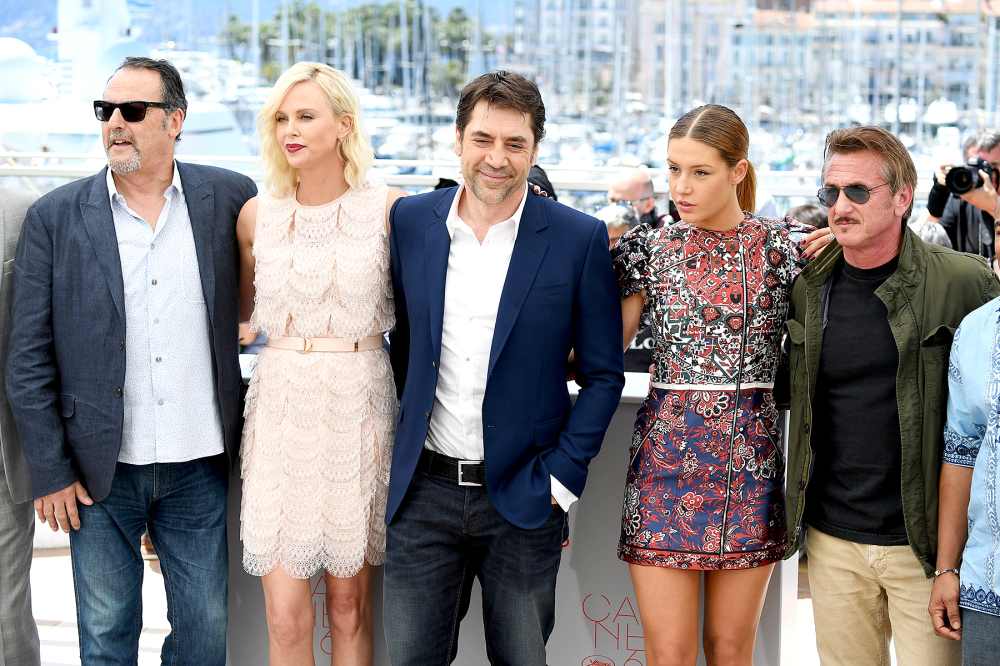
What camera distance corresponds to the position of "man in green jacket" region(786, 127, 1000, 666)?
206 cm

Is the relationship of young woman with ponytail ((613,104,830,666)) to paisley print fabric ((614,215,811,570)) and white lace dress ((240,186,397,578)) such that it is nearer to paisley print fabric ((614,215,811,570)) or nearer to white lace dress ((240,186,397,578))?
paisley print fabric ((614,215,811,570))

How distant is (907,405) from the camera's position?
2.05m

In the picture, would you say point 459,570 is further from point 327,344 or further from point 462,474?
point 327,344

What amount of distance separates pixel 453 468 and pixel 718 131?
84 centimetres

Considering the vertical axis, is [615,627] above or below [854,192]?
below

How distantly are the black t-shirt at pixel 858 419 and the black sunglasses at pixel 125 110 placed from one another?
4.97 ft

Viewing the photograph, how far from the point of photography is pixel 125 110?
7.96ft

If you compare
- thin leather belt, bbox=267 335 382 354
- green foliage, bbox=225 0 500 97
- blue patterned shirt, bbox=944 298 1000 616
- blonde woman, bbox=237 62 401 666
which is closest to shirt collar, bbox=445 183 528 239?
blonde woman, bbox=237 62 401 666

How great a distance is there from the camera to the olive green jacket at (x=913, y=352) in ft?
6.71

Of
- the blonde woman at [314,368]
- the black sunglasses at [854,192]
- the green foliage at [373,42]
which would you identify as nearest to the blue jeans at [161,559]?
the blonde woman at [314,368]

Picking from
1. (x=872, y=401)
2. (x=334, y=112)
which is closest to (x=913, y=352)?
(x=872, y=401)

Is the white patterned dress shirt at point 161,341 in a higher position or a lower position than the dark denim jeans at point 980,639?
higher

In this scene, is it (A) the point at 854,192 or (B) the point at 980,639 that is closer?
(B) the point at 980,639

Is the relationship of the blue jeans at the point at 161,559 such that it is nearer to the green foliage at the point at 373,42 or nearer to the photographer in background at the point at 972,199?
the photographer in background at the point at 972,199
